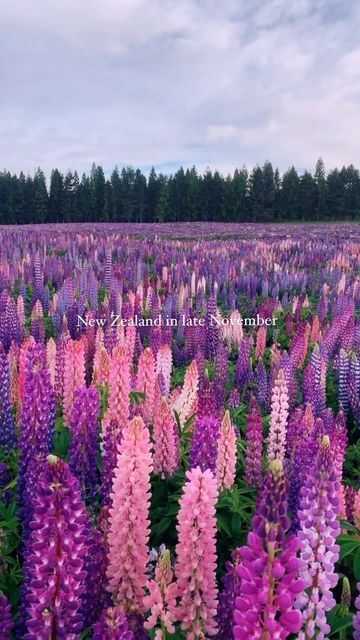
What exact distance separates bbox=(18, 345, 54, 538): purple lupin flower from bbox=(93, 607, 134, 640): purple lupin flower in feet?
3.11

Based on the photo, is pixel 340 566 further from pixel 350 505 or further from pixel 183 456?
pixel 183 456

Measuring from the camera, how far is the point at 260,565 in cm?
133

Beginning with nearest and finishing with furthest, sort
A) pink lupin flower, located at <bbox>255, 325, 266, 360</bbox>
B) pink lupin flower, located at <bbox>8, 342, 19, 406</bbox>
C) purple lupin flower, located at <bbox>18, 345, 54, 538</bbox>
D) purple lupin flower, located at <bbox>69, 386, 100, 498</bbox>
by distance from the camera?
purple lupin flower, located at <bbox>18, 345, 54, 538</bbox> → purple lupin flower, located at <bbox>69, 386, 100, 498</bbox> → pink lupin flower, located at <bbox>8, 342, 19, 406</bbox> → pink lupin flower, located at <bbox>255, 325, 266, 360</bbox>

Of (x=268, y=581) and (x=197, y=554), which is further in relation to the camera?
(x=197, y=554)

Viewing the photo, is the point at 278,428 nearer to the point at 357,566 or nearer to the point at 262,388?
the point at 357,566

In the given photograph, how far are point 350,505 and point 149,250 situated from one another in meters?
13.5

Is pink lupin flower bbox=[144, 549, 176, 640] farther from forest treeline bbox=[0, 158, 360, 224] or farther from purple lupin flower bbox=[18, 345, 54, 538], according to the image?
forest treeline bbox=[0, 158, 360, 224]

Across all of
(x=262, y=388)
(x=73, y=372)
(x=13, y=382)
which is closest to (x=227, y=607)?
(x=73, y=372)

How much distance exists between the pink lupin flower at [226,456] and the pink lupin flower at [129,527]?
883 mm

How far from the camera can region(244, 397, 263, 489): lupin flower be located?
329 cm

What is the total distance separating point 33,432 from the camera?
276 centimetres

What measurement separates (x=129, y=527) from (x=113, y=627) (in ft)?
1.41

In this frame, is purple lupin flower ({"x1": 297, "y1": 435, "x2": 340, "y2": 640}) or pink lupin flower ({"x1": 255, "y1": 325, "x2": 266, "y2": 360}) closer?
purple lupin flower ({"x1": 297, "y1": 435, "x2": 340, "y2": 640})

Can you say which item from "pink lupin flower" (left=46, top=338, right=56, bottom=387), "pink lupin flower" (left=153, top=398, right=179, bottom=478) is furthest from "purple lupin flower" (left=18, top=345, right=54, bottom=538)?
"pink lupin flower" (left=46, top=338, right=56, bottom=387)
